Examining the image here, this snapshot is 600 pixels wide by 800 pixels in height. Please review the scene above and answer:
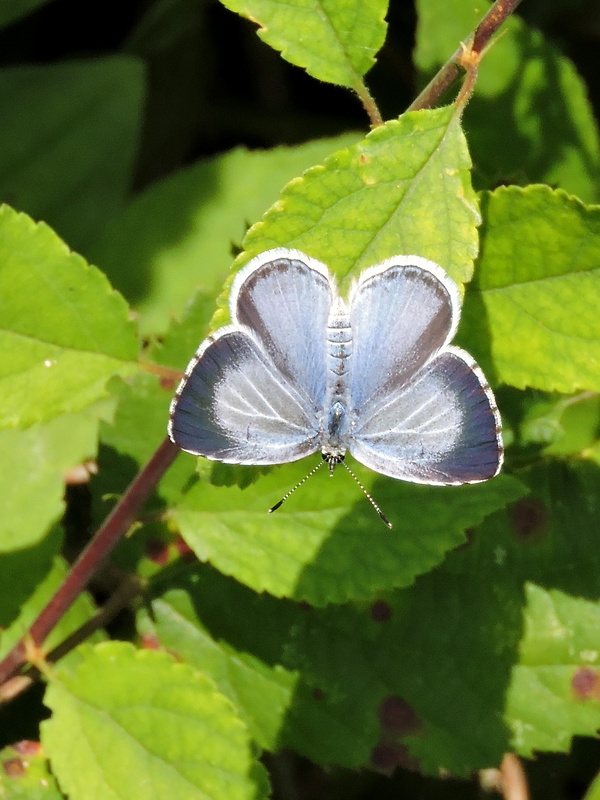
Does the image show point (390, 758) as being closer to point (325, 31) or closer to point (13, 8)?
point (325, 31)

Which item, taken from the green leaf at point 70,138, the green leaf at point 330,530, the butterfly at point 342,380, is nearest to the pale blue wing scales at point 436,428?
the butterfly at point 342,380

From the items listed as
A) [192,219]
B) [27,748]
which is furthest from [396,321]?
[192,219]

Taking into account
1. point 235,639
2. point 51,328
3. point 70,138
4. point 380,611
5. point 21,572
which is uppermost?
point 51,328

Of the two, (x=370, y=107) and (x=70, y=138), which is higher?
(x=370, y=107)

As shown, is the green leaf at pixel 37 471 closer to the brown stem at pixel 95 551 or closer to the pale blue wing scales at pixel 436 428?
the brown stem at pixel 95 551

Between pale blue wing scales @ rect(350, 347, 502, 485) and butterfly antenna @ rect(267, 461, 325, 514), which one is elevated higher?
pale blue wing scales @ rect(350, 347, 502, 485)

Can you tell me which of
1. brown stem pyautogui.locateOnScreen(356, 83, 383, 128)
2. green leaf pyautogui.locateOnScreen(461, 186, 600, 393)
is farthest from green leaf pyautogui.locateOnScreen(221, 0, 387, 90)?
green leaf pyautogui.locateOnScreen(461, 186, 600, 393)

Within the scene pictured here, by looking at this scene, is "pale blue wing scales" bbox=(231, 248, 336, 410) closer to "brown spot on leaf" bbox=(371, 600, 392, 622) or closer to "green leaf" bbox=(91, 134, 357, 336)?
"brown spot on leaf" bbox=(371, 600, 392, 622)
